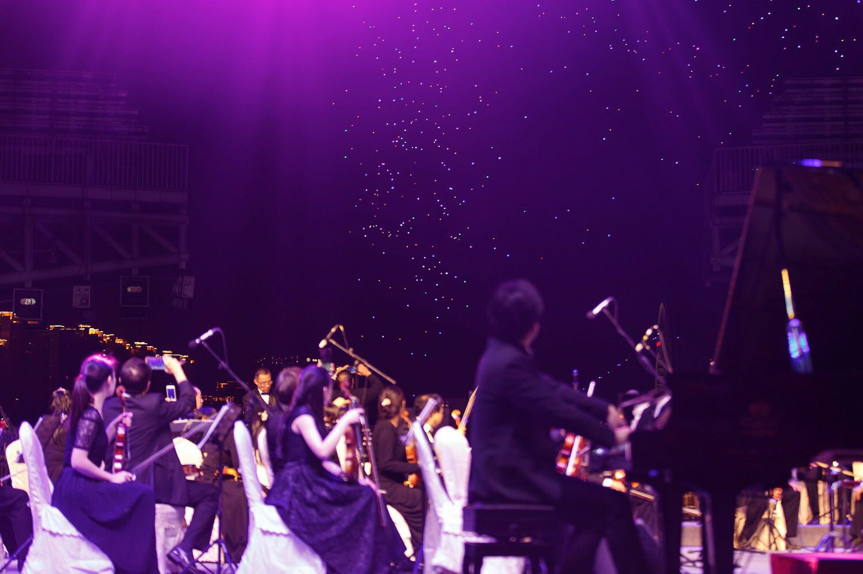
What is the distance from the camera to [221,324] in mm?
15289

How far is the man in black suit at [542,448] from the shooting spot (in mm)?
3721

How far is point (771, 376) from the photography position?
408 cm

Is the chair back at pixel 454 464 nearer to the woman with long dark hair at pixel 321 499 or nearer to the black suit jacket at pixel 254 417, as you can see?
the woman with long dark hair at pixel 321 499

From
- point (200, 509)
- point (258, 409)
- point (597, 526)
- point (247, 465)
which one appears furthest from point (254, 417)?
point (597, 526)

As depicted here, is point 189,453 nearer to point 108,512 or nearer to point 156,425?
point 156,425

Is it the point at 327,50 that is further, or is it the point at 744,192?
the point at 327,50

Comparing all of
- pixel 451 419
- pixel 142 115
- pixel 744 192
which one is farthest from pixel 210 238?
pixel 744 192

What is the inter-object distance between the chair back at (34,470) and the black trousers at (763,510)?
Result: 5760 millimetres

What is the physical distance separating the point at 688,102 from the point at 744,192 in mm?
1417

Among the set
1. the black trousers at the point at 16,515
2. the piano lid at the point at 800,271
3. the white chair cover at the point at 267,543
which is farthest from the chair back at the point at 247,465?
the piano lid at the point at 800,271

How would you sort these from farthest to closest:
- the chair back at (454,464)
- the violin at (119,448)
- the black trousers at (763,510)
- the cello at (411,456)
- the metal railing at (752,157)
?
the metal railing at (752,157)
the black trousers at (763,510)
the cello at (411,456)
the chair back at (454,464)
the violin at (119,448)

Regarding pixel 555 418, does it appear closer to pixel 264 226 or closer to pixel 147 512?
pixel 147 512

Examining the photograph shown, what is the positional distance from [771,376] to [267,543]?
3.02m

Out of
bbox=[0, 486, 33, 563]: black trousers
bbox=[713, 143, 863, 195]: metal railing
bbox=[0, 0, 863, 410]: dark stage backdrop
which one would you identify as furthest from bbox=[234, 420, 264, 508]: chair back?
bbox=[713, 143, 863, 195]: metal railing
